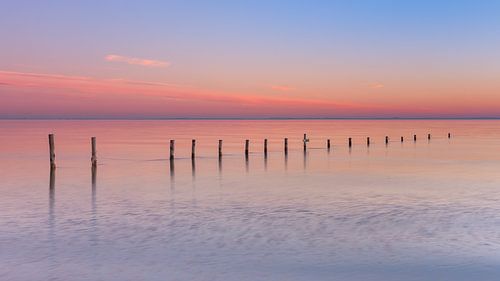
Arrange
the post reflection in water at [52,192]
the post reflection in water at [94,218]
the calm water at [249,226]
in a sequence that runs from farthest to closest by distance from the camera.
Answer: the post reflection in water at [52,192] < the post reflection in water at [94,218] < the calm water at [249,226]

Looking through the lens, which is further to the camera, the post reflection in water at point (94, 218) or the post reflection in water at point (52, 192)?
the post reflection in water at point (52, 192)

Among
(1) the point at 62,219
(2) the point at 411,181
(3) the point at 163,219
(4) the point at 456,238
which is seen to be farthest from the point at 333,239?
(2) the point at 411,181

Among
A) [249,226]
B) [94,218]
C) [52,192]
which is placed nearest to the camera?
[249,226]

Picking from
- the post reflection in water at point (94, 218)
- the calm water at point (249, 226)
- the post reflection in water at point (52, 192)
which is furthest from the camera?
the post reflection in water at point (52, 192)

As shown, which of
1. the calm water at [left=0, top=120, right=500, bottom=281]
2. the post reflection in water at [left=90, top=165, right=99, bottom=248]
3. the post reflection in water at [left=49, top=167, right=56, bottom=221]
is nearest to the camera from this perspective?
the calm water at [left=0, top=120, right=500, bottom=281]

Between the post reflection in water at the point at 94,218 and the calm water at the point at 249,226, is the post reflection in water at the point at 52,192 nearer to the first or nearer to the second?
the calm water at the point at 249,226

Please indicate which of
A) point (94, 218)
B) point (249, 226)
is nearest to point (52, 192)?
point (94, 218)

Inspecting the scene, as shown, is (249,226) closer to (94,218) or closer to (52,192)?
(94,218)

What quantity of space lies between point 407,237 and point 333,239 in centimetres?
183

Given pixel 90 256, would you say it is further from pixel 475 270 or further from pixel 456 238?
pixel 456 238

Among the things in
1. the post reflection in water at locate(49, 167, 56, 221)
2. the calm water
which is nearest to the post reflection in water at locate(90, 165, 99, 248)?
the calm water

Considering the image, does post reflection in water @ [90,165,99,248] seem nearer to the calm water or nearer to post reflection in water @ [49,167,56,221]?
the calm water

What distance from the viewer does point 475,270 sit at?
416 inches

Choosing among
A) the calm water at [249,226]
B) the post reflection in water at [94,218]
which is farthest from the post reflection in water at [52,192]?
the post reflection in water at [94,218]
